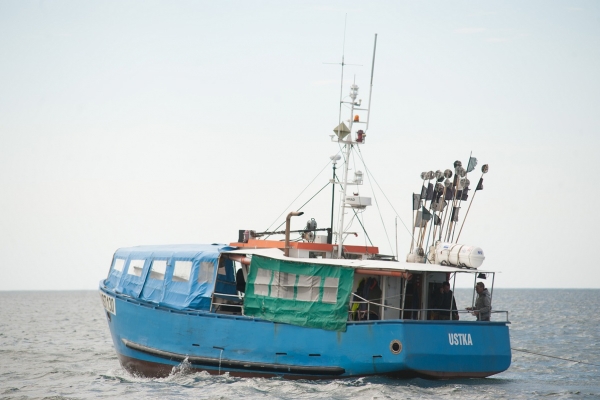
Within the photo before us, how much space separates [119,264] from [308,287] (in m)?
9.86

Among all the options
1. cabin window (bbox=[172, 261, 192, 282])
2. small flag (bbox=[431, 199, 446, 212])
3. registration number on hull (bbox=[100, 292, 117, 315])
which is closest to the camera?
small flag (bbox=[431, 199, 446, 212])

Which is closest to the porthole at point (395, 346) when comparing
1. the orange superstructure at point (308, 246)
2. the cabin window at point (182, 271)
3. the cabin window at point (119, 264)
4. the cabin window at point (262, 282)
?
the cabin window at point (262, 282)

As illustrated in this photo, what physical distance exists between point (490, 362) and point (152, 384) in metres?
8.68

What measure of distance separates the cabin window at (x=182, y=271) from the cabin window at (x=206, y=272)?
41 cm

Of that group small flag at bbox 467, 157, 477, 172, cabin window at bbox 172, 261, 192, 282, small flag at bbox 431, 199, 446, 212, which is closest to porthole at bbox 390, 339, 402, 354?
small flag at bbox 431, 199, 446, 212

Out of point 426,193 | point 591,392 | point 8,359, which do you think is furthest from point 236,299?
point 8,359

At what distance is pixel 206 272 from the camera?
21.8 meters

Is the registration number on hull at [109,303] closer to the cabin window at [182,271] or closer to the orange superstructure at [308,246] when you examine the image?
the cabin window at [182,271]

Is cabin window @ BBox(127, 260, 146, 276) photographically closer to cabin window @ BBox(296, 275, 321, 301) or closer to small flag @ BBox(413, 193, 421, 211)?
cabin window @ BBox(296, 275, 321, 301)

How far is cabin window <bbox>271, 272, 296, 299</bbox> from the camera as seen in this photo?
2020 cm

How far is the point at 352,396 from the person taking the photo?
57.2 ft

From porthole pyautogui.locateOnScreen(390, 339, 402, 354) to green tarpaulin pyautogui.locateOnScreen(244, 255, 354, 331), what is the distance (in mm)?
1292

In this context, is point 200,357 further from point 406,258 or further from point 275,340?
point 406,258

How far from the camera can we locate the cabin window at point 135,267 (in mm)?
25002
